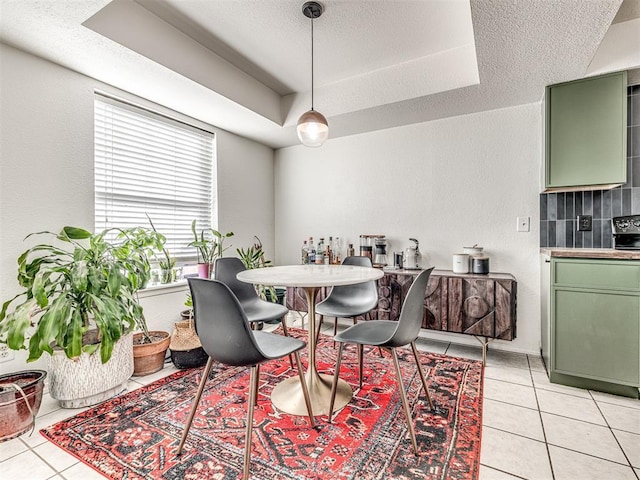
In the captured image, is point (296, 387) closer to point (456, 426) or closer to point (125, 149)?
point (456, 426)

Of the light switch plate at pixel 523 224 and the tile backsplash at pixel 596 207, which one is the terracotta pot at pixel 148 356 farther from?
the tile backsplash at pixel 596 207

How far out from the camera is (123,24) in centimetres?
211

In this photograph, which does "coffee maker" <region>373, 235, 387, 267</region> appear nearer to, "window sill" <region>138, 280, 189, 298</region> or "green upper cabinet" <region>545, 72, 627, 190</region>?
"green upper cabinet" <region>545, 72, 627, 190</region>

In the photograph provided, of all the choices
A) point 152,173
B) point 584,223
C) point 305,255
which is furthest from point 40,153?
point 584,223

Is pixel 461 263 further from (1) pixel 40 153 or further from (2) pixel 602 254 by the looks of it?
(1) pixel 40 153

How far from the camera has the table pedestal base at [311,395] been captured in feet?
6.51

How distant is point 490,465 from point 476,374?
1.08 meters

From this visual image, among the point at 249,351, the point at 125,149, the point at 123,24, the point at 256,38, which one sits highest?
the point at 256,38

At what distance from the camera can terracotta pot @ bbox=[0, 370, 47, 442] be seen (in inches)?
68.4

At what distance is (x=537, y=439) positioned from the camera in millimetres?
1728

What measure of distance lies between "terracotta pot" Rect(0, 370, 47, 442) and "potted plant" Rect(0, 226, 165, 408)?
0.56 feet

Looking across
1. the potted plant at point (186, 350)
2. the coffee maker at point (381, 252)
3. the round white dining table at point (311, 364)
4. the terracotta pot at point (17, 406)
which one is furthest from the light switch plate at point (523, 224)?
the terracotta pot at point (17, 406)

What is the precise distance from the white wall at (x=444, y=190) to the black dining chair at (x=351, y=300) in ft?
3.58

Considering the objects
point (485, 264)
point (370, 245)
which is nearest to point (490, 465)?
point (485, 264)
